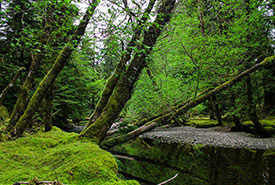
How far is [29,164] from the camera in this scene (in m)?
2.24

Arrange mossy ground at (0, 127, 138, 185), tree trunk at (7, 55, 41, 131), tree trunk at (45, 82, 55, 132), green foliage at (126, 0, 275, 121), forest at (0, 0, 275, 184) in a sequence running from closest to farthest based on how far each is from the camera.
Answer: mossy ground at (0, 127, 138, 185)
forest at (0, 0, 275, 184)
tree trunk at (7, 55, 41, 131)
tree trunk at (45, 82, 55, 132)
green foliage at (126, 0, 275, 121)

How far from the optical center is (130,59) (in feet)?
13.4

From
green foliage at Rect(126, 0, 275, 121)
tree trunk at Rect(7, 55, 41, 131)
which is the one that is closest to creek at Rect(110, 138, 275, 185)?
green foliage at Rect(126, 0, 275, 121)

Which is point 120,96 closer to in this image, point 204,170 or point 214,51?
point 204,170

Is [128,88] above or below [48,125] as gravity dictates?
above

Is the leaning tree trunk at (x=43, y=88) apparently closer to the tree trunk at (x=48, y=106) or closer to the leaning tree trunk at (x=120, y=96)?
the tree trunk at (x=48, y=106)

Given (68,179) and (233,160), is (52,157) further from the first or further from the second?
(233,160)

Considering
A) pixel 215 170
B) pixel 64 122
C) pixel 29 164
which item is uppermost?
pixel 215 170

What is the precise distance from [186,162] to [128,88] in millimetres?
3837

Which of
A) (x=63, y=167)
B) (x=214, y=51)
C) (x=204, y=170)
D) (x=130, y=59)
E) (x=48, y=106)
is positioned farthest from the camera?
(x=214, y=51)

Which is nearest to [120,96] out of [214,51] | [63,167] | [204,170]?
[63,167]

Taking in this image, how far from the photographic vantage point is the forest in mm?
3068

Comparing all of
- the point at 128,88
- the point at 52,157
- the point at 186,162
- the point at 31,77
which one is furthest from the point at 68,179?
the point at 186,162

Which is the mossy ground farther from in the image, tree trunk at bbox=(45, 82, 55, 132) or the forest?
tree trunk at bbox=(45, 82, 55, 132)
